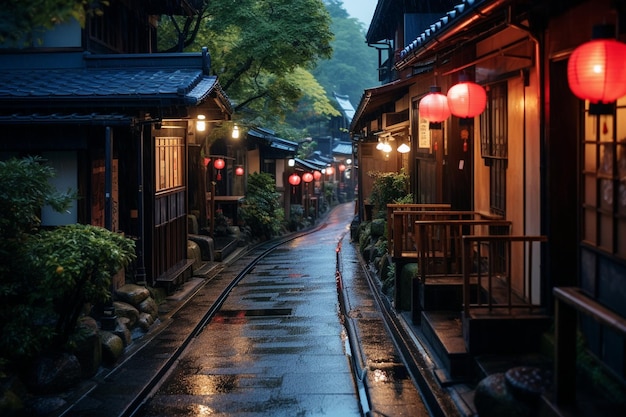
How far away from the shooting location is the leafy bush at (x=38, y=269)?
10.2 m

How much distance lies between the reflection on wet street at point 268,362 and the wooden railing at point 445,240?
225 cm

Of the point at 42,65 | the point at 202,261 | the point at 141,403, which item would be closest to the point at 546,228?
the point at 141,403

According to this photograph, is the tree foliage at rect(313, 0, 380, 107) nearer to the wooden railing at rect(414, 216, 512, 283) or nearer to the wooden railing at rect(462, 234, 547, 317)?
the wooden railing at rect(414, 216, 512, 283)

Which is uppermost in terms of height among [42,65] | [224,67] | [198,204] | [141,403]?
[224,67]

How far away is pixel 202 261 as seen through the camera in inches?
1032

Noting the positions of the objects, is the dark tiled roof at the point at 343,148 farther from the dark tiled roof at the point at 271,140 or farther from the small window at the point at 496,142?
the small window at the point at 496,142

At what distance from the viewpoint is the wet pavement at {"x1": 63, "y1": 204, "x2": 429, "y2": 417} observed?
1046 cm

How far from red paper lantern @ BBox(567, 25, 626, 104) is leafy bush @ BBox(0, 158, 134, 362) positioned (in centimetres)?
707

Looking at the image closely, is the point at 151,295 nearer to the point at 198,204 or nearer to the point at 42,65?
the point at 42,65

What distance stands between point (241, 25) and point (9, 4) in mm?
21430

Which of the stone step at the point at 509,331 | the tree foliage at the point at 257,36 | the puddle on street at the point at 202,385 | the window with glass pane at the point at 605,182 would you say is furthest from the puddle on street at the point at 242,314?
the tree foliage at the point at 257,36

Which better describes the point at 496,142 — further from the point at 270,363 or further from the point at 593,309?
the point at 593,309

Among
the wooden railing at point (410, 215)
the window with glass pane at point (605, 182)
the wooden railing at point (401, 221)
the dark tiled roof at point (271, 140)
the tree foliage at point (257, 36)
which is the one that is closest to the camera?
the window with glass pane at point (605, 182)

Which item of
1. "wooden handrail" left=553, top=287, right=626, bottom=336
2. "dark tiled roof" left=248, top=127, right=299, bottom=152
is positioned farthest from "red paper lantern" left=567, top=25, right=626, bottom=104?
"dark tiled roof" left=248, top=127, right=299, bottom=152
